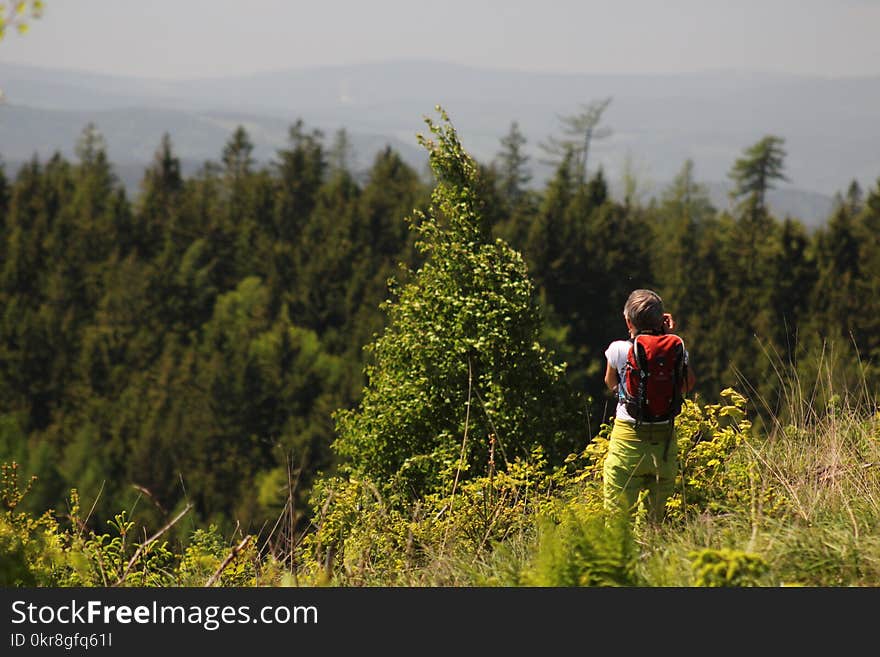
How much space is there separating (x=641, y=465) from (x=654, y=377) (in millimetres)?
518

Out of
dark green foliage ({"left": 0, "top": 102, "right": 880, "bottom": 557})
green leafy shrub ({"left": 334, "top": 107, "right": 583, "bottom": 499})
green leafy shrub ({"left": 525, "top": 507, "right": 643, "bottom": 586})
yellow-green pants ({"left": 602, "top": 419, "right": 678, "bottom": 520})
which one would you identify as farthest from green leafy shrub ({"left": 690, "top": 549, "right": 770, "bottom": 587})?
dark green foliage ({"left": 0, "top": 102, "right": 880, "bottom": 557})

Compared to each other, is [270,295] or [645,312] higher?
[645,312]

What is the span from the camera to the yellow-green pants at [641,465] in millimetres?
5445

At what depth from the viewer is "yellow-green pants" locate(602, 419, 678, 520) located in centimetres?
545

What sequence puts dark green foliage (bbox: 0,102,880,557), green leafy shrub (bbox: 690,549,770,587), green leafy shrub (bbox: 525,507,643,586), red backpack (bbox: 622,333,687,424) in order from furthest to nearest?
dark green foliage (bbox: 0,102,880,557)
red backpack (bbox: 622,333,687,424)
green leafy shrub (bbox: 525,507,643,586)
green leafy shrub (bbox: 690,549,770,587)

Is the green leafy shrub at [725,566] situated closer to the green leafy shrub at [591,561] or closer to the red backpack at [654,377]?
the green leafy shrub at [591,561]

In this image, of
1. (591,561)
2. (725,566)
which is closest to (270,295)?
(591,561)

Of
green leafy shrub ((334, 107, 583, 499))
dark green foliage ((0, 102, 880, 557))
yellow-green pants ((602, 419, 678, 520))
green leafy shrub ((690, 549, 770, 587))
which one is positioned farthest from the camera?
dark green foliage ((0, 102, 880, 557))

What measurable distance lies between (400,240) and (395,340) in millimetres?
64671

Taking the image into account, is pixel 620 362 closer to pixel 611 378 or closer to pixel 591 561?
pixel 611 378

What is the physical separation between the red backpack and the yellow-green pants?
4.6 inches

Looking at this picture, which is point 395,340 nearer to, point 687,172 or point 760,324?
point 760,324

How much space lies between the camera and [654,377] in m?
5.30

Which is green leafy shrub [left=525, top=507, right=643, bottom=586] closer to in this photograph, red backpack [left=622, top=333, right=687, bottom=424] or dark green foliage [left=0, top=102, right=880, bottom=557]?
red backpack [left=622, top=333, right=687, bottom=424]
